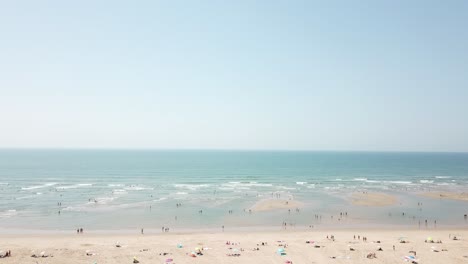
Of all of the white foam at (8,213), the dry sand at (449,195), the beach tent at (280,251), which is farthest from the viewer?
the dry sand at (449,195)

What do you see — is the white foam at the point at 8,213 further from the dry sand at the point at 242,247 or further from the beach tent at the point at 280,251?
the beach tent at the point at 280,251

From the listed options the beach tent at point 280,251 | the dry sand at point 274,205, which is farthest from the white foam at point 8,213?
the beach tent at point 280,251

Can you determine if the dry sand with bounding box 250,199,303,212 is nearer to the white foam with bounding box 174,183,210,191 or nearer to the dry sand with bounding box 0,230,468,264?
the dry sand with bounding box 0,230,468,264

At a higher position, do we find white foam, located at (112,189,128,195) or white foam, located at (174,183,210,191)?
white foam, located at (174,183,210,191)

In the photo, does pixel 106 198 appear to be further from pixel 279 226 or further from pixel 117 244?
pixel 279 226

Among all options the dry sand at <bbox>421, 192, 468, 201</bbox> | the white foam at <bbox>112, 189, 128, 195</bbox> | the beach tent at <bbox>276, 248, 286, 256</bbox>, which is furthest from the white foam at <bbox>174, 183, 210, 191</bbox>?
the dry sand at <bbox>421, 192, 468, 201</bbox>

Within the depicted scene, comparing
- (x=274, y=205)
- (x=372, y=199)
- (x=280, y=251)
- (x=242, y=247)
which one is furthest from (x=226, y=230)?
(x=372, y=199)
